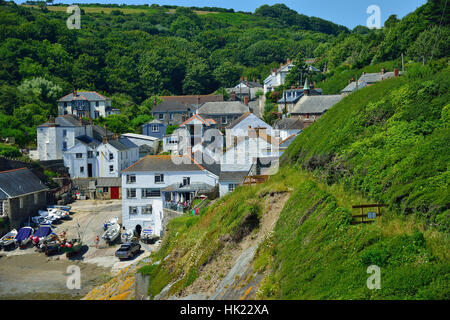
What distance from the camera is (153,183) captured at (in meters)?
43.7

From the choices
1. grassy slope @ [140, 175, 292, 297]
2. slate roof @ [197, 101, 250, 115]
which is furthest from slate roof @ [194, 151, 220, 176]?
slate roof @ [197, 101, 250, 115]

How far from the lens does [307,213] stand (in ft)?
51.8

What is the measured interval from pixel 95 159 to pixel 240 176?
28727 millimetres

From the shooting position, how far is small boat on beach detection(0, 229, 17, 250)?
40406 mm

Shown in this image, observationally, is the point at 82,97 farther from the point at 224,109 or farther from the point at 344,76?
the point at 344,76

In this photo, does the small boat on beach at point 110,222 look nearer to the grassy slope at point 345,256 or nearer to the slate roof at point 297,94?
the grassy slope at point 345,256

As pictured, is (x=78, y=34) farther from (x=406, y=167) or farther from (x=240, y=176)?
(x=406, y=167)

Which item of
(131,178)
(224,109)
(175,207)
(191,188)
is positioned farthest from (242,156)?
(224,109)

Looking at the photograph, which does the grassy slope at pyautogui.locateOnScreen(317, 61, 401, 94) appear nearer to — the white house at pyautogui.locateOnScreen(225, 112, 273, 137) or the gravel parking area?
the white house at pyautogui.locateOnScreen(225, 112, 273, 137)

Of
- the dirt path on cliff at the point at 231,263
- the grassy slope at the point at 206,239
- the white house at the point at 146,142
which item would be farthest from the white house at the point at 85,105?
the dirt path on cliff at the point at 231,263

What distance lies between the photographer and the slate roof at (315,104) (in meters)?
58.4

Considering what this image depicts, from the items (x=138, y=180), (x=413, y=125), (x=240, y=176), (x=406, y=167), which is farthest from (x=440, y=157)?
(x=138, y=180)

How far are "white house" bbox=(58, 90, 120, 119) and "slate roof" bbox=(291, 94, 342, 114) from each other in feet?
124

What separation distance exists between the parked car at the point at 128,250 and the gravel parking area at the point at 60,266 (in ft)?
1.41
